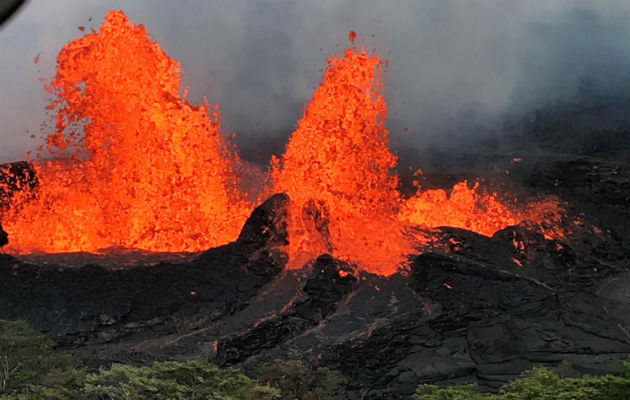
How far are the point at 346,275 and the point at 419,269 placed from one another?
417 cm

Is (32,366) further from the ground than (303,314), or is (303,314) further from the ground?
(303,314)

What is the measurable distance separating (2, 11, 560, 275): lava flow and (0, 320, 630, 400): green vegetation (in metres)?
10.5

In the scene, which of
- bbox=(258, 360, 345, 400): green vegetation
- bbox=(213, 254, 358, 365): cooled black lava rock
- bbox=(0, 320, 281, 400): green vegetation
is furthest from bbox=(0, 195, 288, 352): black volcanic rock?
bbox=(258, 360, 345, 400): green vegetation

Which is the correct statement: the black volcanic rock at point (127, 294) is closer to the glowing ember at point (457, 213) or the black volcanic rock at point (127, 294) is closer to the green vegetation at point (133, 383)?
the green vegetation at point (133, 383)

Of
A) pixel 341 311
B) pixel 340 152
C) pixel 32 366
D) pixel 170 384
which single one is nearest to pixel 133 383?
pixel 170 384

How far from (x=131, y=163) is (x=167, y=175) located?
2.31 m

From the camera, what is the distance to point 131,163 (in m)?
39.2

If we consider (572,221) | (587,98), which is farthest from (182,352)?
(587,98)

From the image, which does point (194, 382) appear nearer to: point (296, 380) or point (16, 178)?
point (296, 380)

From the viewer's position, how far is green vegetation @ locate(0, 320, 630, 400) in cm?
1584

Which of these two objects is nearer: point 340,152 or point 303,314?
point 303,314

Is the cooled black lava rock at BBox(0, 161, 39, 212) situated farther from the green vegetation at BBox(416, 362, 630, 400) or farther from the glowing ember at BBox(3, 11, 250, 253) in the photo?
the green vegetation at BBox(416, 362, 630, 400)

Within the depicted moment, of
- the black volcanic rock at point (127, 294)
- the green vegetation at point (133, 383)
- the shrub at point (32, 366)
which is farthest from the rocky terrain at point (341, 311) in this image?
the green vegetation at point (133, 383)

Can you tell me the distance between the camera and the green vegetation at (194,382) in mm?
15844
